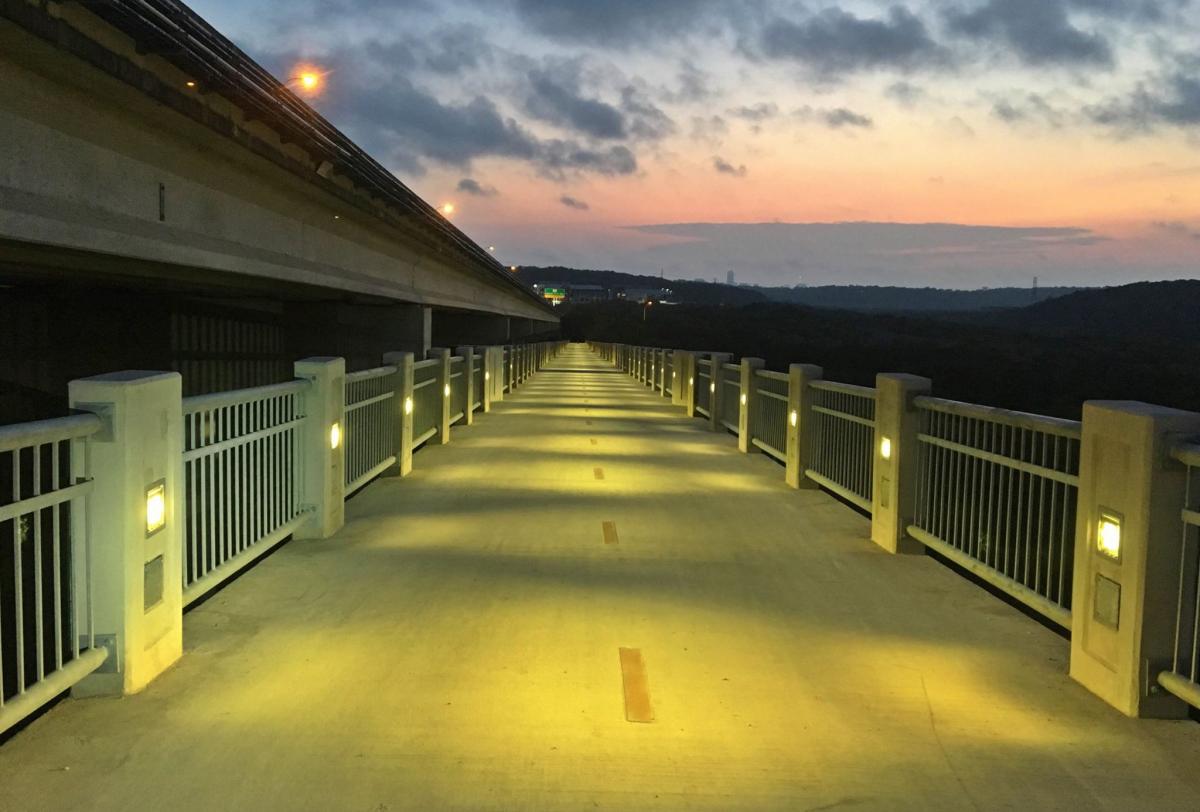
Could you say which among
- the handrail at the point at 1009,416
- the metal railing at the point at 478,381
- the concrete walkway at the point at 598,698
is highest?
the handrail at the point at 1009,416

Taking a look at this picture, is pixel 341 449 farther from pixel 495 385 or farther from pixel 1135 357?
pixel 1135 357

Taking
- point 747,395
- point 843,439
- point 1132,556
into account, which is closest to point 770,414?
point 747,395

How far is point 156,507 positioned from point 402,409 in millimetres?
8916

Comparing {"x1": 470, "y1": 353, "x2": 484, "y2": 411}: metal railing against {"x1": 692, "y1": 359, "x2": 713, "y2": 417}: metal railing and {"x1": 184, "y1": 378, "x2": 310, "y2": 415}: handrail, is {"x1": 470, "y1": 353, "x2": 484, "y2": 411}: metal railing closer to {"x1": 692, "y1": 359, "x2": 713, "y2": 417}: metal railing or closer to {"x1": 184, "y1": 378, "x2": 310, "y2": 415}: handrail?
{"x1": 692, "y1": 359, "x2": 713, "y2": 417}: metal railing

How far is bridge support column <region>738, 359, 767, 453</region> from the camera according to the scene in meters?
18.2

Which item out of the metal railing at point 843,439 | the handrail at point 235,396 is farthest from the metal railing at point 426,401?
the handrail at point 235,396

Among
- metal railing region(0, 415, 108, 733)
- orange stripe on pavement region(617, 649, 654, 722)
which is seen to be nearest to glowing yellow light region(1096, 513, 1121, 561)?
orange stripe on pavement region(617, 649, 654, 722)

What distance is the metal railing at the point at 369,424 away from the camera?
11852 mm

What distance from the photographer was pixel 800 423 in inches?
547

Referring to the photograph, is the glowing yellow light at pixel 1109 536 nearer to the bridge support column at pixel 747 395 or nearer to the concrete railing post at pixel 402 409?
the concrete railing post at pixel 402 409

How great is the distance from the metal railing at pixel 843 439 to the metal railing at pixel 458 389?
1028 cm

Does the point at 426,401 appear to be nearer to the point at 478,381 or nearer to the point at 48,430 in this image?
the point at 478,381

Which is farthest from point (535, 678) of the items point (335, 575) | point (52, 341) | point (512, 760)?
point (52, 341)

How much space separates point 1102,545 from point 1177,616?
0.59 meters
